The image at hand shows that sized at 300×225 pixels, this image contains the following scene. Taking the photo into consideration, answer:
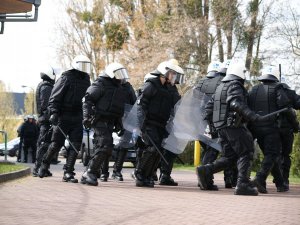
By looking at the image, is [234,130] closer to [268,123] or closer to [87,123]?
[268,123]

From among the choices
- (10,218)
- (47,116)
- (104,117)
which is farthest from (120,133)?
(10,218)

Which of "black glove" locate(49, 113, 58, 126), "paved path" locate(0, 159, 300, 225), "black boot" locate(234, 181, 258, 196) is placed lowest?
"paved path" locate(0, 159, 300, 225)

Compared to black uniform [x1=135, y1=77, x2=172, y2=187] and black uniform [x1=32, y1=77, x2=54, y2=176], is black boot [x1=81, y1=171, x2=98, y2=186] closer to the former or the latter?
black uniform [x1=135, y1=77, x2=172, y2=187]

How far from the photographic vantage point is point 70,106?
1462 centimetres

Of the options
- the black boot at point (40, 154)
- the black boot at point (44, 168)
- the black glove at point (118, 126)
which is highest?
the black glove at point (118, 126)

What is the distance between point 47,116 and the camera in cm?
1622

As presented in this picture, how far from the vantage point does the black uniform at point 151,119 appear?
13680mm

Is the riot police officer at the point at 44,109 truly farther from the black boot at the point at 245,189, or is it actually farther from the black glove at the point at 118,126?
the black boot at the point at 245,189

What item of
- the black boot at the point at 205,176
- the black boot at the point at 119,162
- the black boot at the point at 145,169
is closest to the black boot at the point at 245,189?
the black boot at the point at 205,176

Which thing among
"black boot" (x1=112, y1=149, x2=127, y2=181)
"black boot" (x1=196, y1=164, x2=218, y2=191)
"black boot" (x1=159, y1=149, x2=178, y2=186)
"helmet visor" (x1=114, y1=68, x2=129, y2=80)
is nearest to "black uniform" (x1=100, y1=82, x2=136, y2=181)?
"black boot" (x1=112, y1=149, x2=127, y2=181)

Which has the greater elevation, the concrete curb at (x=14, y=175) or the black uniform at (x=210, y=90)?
the black uniform at (x=210, y=90)

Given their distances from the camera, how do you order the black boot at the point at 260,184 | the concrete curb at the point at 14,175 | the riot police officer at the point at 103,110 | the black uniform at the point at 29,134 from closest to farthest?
the black boot at the point at 260,184
the riot police officer at the point at 103,110
the concrete curb at the point at 14,175
the black uniform at the point at 29,134

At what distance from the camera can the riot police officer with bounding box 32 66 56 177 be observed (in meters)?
16.2

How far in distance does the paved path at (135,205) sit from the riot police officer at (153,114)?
384mm
